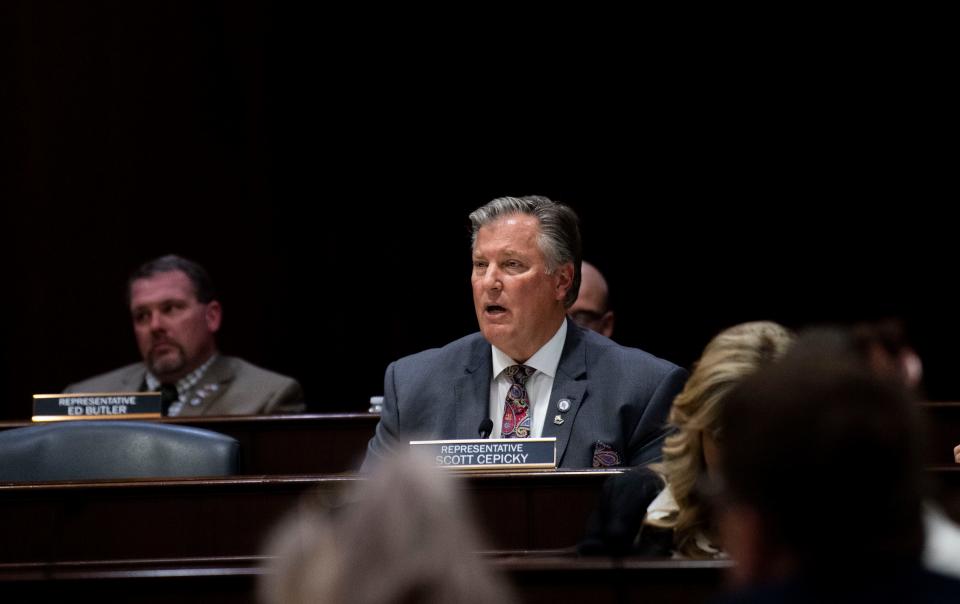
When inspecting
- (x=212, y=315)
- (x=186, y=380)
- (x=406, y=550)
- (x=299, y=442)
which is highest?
(x=406, y=550)

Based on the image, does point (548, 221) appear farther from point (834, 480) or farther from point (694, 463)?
point (834, 480)

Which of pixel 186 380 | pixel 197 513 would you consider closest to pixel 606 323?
pixel 186 380

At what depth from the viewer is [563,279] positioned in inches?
138

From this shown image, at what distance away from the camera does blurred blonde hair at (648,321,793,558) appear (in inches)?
84.5

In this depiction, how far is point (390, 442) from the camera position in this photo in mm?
3266

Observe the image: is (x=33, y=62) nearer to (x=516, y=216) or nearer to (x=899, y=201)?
A: (x=516, y=216)

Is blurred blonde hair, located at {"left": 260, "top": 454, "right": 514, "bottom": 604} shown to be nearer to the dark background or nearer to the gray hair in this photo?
the gray hair

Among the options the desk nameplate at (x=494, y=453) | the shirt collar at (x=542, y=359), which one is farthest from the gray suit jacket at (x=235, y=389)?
the desk nameplate at (x=494, y=453)

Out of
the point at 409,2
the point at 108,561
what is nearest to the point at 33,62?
the point at 409,2

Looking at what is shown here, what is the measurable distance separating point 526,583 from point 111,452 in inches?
69.9

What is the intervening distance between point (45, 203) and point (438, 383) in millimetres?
3410

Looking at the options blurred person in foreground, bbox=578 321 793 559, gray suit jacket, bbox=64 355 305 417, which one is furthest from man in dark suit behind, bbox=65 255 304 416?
blurred person in foreground, bbox=578 321 793 559

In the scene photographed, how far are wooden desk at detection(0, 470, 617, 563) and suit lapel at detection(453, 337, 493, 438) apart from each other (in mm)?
621

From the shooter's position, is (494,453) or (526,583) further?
(494,453)
